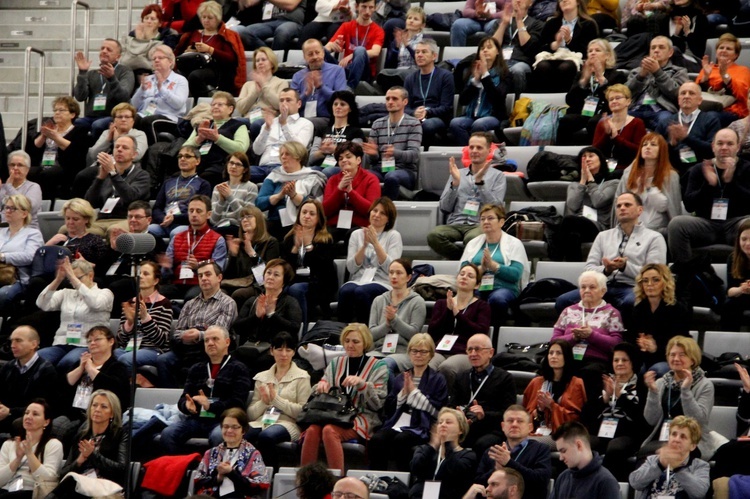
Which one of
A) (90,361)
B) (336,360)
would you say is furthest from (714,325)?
(90,361)

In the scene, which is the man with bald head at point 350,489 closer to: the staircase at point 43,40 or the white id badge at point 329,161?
the white id badge at point 329,161

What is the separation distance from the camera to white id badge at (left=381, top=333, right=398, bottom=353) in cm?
878

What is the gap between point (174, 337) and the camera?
362 inches

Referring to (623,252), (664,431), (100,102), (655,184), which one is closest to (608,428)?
(664,431)

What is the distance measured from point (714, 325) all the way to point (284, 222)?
2.96 metres

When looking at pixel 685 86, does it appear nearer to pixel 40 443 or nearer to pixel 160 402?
pixel 160 402

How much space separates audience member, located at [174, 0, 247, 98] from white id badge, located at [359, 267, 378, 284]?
3.12 meters

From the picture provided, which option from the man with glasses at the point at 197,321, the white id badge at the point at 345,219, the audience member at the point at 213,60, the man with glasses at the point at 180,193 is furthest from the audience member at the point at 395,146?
the audience member at the point at 213,60

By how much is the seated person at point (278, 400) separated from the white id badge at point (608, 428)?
5.71ft

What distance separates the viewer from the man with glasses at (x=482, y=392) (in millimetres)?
8008

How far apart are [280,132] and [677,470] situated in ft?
14.9

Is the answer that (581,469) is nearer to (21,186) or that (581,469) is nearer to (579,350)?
(579,350)

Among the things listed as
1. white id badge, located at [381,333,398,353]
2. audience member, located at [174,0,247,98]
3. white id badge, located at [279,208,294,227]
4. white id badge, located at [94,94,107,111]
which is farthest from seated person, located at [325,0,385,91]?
white id badge, located at [381,333,398,353]

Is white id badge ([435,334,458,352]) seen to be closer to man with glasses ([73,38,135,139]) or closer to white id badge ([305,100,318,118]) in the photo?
white id badge ([305,100,318,118])
